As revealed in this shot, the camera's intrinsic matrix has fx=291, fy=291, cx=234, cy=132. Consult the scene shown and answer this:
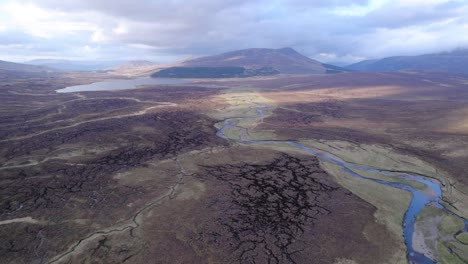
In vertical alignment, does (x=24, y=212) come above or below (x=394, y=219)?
above

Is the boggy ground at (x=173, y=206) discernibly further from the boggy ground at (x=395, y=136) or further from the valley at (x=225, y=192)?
the boggy ground at (x=395, y=136)

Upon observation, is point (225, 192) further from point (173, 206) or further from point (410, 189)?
point (410, 189)

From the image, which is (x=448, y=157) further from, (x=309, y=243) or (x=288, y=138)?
(x=309, y=243)

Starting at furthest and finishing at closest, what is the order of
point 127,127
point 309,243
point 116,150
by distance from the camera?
1. point 127,127
2. point 116,150
3. point 309,243

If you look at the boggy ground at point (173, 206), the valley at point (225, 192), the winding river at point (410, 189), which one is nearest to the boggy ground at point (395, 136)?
the valley at point (225, 192)

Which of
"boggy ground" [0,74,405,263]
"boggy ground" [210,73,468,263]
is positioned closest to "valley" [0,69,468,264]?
"boggy ground" [0,74,405,263]

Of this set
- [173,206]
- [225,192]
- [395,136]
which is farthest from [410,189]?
[173,206]

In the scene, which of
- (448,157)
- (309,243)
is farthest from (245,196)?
(448,157)

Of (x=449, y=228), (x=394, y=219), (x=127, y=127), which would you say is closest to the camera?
(x=449, y=228)
